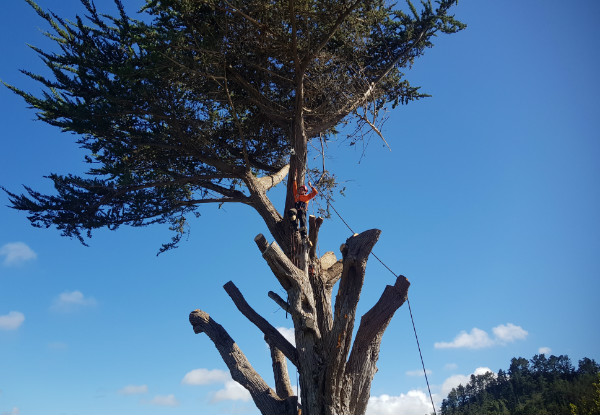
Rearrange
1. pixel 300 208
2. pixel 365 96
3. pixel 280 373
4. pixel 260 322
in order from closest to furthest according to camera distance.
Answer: pixel 300 208, pixel 260 322, pixel 280 373, pixel 365 96

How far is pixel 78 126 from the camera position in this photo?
7586 mm

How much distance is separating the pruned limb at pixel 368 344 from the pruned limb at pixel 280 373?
1681 mm

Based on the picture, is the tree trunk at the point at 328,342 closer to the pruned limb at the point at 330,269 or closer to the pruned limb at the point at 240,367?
the pruned limb at the point at 240,367

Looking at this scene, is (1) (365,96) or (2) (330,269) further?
(1) (365,96)

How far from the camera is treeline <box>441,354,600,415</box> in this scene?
3331cm

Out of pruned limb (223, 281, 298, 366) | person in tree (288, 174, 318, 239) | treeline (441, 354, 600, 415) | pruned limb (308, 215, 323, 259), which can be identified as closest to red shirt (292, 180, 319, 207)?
person in tree (288, 174, 318, 239)

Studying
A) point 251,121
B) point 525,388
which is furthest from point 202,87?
→ point 525,388

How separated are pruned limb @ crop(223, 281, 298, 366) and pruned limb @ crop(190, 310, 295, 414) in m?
0.54

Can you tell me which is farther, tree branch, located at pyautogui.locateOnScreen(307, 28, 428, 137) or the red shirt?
tree branch, located at pyautogui.locateOnScreen(307, 28, 428, 137)

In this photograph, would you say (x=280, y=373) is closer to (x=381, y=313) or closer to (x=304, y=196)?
(x=381, y=313)

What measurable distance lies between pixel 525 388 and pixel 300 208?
40.9 meters

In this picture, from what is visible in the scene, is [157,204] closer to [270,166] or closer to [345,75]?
[270,166]

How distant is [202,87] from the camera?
7875 mm

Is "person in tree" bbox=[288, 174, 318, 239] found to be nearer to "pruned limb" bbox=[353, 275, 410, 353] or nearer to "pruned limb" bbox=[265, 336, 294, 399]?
"pruned limb" bbox=[353, 275, 410, 353]
